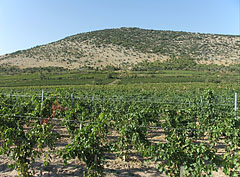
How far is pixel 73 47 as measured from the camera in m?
84.0

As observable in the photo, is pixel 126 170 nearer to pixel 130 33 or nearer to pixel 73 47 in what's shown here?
pixel 73 47

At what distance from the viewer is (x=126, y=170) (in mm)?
6113

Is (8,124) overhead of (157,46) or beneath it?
beneath

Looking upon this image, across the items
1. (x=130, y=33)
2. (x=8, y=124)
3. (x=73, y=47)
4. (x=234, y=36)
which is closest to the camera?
(x=8, y=124)

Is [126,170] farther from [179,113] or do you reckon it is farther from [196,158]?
[179,113]

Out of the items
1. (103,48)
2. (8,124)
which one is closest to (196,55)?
(103,48)

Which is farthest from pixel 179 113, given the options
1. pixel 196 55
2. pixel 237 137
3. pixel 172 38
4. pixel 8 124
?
pixel 172 38

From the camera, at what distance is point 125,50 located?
8462 centimetres

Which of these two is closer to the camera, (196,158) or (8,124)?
(196,158)

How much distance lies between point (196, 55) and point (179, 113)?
74.9m

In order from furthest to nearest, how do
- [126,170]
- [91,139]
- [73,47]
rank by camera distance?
[73,47], [126,170], [91,139]

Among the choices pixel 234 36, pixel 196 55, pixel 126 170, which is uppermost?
pixel 234 36

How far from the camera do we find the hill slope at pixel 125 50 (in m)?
72.5

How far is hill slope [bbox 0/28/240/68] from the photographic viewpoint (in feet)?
238
